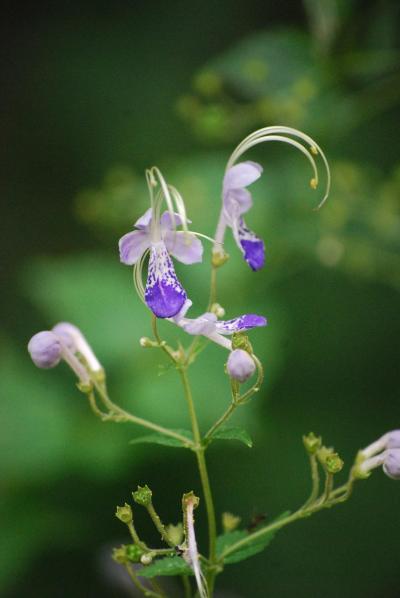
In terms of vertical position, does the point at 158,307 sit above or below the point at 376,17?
below

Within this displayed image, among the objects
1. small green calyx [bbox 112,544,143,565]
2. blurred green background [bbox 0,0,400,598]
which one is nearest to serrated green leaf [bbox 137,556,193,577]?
small green calyx [bbox 112,544,143,565]

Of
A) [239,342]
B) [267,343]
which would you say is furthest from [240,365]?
[267,343]

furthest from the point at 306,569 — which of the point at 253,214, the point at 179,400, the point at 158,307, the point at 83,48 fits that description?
the point at 83,48

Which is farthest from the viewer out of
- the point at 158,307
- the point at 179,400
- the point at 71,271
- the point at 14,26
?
the point at 14,26

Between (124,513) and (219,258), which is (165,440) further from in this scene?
(219,258)

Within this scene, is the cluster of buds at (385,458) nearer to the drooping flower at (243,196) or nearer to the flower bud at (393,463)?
the flower bud at (393,463)

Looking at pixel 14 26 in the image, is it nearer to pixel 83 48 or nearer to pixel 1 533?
pixel 83 48

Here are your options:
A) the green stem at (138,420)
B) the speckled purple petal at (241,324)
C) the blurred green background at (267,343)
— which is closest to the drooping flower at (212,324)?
the speckled purple petal at (241,324)
